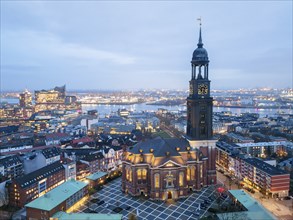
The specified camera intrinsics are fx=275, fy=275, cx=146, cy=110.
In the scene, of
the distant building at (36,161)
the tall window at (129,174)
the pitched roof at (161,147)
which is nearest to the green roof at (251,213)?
the pitched roof at (161,147)

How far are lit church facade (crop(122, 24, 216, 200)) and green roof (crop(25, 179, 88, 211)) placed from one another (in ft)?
20.2

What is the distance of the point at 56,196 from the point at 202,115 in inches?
787

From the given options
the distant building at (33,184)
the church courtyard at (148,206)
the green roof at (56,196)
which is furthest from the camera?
the distant building at (33,184)

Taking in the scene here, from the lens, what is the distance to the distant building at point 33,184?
101ft

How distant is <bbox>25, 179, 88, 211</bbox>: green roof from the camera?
87.8ft

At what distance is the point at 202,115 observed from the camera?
118 ft

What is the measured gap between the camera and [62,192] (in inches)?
1163

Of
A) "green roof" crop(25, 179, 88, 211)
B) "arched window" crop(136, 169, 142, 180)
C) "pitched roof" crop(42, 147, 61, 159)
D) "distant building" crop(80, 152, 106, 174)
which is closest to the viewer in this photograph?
"green roof" crop(25, 179, 88, 211)

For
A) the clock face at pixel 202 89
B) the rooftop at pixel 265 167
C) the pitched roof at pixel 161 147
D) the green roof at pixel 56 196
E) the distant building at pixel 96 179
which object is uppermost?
the clock face at pixel 202 89

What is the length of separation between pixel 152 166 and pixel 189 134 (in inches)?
314

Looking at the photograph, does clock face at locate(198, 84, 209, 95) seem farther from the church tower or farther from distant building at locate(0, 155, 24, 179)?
distant building at locate(0, 155, 24, 179)

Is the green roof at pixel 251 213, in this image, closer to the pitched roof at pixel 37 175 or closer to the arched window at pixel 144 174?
the arched window at pixel 144 174

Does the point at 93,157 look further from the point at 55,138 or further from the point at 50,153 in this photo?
the point at 55,138

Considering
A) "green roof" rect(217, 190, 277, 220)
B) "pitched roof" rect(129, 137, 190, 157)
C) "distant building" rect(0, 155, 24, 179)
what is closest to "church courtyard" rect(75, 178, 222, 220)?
"green roof" rect(217, 190, 277, 220)
